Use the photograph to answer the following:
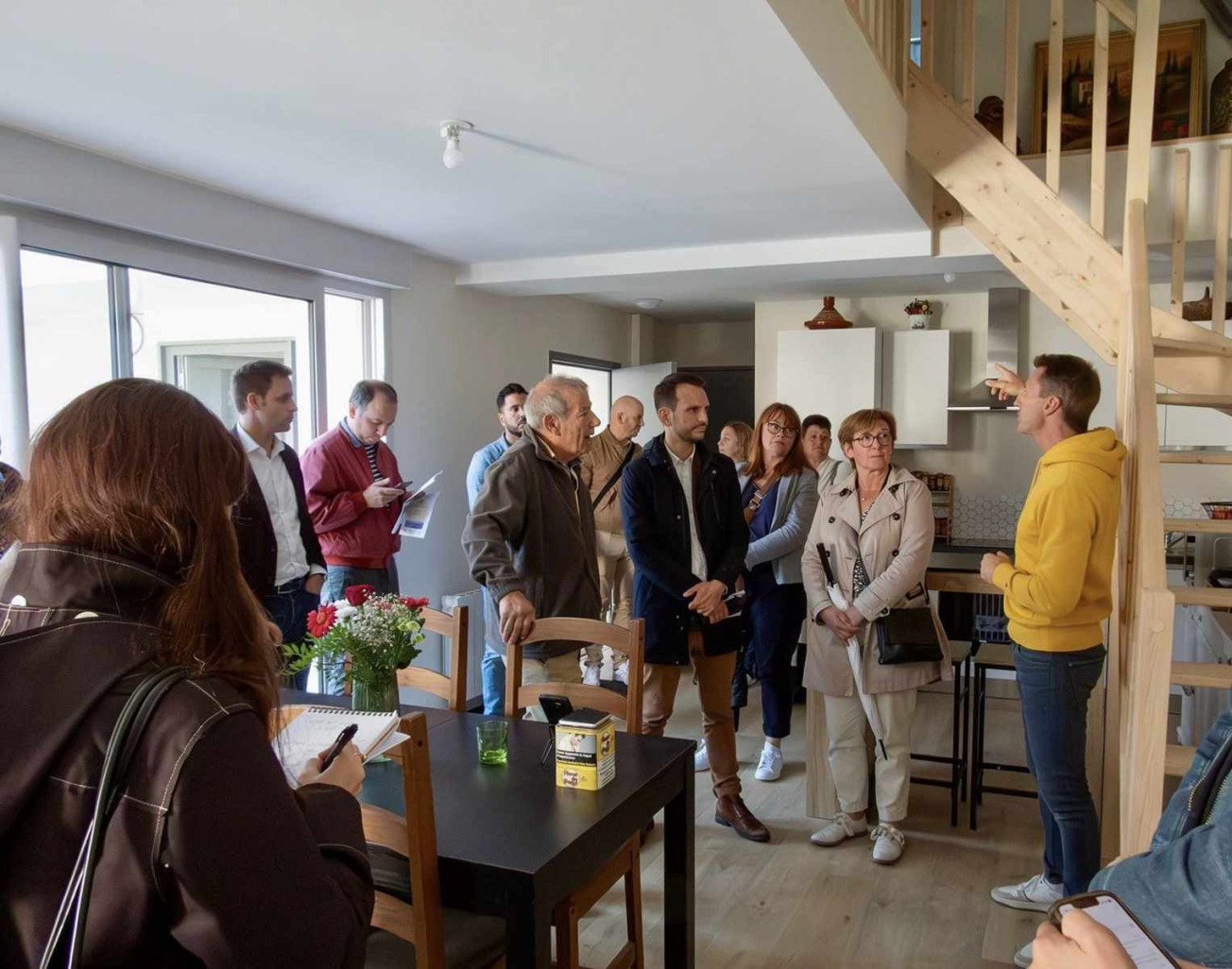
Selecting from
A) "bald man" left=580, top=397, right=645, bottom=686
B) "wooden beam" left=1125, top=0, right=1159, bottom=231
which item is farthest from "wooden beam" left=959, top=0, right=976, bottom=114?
"bald man" left=580, top=397, right=645, bottom=686

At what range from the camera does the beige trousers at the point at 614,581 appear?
452 cm

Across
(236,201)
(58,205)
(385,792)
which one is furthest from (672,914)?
(236,201)

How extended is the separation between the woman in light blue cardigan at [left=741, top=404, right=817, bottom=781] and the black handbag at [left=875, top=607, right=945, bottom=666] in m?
0.87

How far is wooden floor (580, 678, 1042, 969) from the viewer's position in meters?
2.58

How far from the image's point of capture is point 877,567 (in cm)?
308

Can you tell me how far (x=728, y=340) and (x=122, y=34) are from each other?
5.74 meters

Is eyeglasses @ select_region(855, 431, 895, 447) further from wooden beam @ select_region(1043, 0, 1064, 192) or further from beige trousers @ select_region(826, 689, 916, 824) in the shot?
wooden beam @ select_region(1043, 0, 1064, 192)

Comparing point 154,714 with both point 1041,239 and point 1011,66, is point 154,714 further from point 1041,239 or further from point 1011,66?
point 1011,66

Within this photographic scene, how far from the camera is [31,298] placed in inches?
119

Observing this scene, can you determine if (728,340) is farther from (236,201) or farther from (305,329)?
(236,201)

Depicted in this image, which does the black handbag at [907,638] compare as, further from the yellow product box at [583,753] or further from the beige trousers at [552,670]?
the yellow product box at [583,753]

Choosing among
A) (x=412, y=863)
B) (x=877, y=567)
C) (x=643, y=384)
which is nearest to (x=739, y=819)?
(x=877, y=567)

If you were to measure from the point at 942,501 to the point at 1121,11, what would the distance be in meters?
3.12

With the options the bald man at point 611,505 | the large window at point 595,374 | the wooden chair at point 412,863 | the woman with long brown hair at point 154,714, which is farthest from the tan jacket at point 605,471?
the woman with long brown hair at point 154,714
